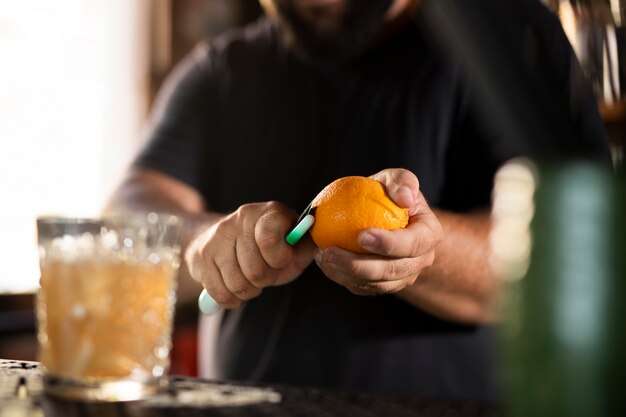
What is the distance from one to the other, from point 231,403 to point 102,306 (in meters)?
0.13

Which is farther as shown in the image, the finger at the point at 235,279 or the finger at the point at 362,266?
the finger at the point at 235,279

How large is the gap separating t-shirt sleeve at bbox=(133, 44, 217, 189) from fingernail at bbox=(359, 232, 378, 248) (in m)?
0.99

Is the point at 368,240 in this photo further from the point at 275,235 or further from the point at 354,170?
the point at 354,170

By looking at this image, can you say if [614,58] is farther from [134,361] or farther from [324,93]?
[324,93]

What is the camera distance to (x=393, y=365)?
1427mm

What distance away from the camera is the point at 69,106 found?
319 cm

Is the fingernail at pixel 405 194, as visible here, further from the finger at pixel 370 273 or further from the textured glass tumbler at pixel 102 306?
the textured glass tumbler at pixel 102 306

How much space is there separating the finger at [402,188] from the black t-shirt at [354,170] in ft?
1.92

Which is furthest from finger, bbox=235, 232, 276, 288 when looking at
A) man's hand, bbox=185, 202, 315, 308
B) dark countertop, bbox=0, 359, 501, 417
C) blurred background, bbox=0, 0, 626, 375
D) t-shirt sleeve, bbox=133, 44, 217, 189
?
blurred background, bbox=0, 0, 626, 375

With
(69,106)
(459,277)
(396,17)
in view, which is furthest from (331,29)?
(69,106)

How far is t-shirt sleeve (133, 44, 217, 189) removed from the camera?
67.2 inches

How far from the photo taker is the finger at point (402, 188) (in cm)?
75

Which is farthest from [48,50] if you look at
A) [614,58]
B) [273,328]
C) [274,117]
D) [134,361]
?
[614,58]

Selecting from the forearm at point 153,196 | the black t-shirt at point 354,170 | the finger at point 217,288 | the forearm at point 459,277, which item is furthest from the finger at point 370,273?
the forearm at point 153,196
